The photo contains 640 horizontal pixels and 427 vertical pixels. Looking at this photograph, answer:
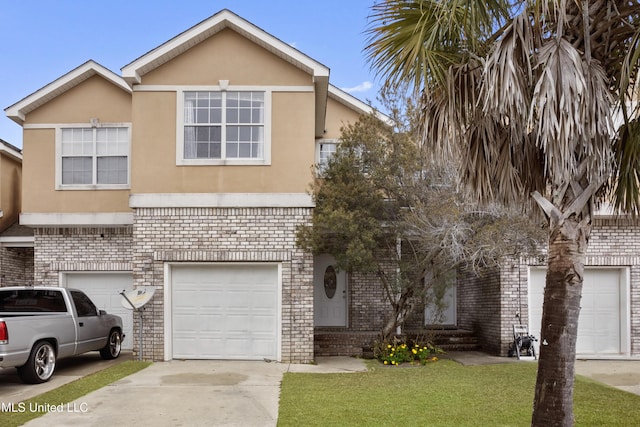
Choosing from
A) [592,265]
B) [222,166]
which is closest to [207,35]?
[222,166]

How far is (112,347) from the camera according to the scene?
15.1 metres

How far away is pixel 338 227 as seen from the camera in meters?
13.4

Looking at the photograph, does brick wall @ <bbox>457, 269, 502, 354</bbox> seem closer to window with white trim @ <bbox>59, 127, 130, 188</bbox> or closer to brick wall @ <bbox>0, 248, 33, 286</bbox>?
window with white trim @ <bbox>59, 127, 130, 188</bbox>

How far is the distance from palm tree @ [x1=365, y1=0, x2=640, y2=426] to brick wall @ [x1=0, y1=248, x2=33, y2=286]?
14.2 meters

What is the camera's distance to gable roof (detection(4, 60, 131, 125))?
1656 cm

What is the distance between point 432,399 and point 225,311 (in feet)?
19.4

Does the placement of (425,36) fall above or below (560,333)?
above

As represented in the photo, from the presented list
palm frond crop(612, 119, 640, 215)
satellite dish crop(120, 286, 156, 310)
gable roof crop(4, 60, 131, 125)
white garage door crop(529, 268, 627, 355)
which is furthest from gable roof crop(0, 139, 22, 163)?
palm frond crop(612, 119, 640, 215)

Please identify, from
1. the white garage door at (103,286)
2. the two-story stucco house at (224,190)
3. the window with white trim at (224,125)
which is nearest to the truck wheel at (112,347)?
the two-story stucco house at (224,190)

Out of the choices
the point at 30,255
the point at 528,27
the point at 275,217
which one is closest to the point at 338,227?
the point at 275,217

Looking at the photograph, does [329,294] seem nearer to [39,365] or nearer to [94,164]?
[94,164]

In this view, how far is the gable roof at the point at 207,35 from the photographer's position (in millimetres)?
13852

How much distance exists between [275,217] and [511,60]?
8014mm

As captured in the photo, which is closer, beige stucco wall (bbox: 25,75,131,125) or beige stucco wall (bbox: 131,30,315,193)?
beige stucco wall (bbox: 131,30,315,193)
